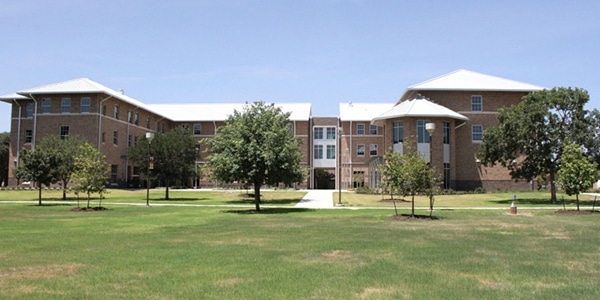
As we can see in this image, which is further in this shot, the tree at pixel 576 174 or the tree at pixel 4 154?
the tree at pixel 4 154

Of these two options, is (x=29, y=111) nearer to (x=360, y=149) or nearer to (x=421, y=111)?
(x=360, y=149)

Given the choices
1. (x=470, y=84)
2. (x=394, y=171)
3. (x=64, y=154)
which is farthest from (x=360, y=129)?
(x=394, y=171)

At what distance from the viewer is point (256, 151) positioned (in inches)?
1081

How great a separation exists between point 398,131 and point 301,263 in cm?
3911

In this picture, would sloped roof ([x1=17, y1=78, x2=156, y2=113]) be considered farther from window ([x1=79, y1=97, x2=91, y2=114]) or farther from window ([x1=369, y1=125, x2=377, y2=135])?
window ([x1=369, y1=125, x2=377, y2=135])

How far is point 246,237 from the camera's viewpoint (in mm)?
15000

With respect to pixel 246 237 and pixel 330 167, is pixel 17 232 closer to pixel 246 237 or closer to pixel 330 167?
pixel 246 237

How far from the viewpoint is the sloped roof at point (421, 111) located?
46250 millimetres

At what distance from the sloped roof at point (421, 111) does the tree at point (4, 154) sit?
48330 millimetres

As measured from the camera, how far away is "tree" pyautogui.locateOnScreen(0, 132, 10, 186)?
6584cm

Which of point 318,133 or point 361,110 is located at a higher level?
point 361,110

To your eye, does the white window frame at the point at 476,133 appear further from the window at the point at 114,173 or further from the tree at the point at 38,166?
the window at the point at 114,173

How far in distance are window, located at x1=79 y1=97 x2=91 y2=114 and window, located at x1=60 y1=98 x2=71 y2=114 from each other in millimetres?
1348

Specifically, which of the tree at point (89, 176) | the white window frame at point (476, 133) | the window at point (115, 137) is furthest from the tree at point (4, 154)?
the white window frame at point (476, 133)
